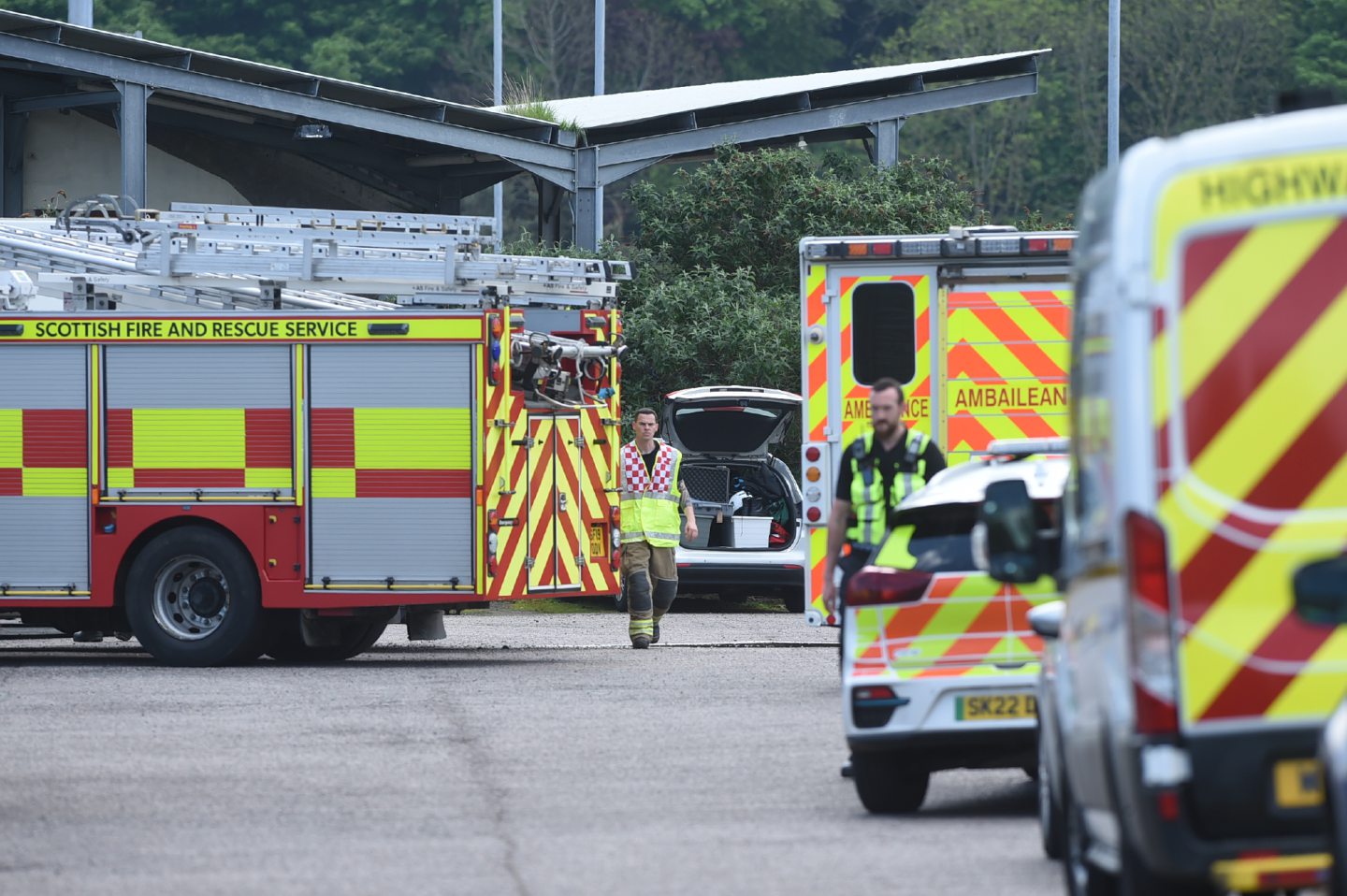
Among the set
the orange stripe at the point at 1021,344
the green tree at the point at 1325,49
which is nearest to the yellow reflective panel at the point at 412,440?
the orange stripe at the point at 1021,344

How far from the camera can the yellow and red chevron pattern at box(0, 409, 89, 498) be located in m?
16.9

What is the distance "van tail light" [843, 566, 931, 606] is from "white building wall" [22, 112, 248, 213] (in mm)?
23414

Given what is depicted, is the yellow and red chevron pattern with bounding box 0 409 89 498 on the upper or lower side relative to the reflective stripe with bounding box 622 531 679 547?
upper

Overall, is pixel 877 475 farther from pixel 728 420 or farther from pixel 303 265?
pixel 728 420

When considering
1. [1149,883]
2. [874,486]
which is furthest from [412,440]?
[1149,883]

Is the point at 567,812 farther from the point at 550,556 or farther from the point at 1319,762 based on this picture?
the point at 550,556

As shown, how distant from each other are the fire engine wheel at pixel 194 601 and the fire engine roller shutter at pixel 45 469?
0.52 m

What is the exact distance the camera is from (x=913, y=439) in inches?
490

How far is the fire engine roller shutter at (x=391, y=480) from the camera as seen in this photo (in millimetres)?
16641

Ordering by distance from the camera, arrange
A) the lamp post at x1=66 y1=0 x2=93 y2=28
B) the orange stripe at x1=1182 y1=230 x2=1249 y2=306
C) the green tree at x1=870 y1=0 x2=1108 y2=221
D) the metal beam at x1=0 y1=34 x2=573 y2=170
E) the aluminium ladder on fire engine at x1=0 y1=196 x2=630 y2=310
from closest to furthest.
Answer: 1. the orange stripe at x1=1182 y1=230 x2=1249 y2=306
2. the aluminium ladder on fire engine at x1=0 y1=196 x2=630 y2=310
3. the metal beam at x1=0 y1=34 x2=573 y2=170
4. the lamp post at x1=66 y1=0 x2=93 y2=28
5. the green tree at x1=870 y1=0 x2=1108 y2=221

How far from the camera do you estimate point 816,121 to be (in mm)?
32719

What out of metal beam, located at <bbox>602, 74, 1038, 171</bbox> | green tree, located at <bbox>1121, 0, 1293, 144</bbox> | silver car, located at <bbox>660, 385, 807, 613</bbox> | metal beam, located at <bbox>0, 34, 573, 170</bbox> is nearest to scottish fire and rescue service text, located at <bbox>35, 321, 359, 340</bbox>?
silver car, located at <bbox>660, 385, 807, 613</bbox>

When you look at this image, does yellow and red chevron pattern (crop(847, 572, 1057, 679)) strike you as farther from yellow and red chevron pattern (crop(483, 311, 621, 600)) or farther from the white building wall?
the white building wall

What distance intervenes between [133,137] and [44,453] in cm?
1228
